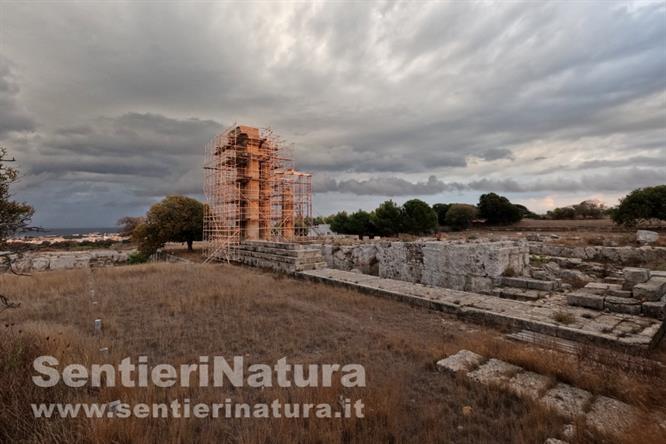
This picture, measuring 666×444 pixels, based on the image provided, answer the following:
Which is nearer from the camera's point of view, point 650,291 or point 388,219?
point 650,291

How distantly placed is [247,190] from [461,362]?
58.9 ft

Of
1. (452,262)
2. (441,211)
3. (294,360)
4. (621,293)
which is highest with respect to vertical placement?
(441,211)

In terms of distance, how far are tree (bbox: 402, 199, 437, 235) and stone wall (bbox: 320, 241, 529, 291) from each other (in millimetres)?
21565

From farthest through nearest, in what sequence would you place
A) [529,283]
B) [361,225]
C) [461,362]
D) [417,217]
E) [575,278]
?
1. [361,225]
2. [417,217]
3. [575,278]
4. [529,283]
5. [461,362]

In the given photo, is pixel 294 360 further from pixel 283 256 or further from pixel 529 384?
pixel 283 256

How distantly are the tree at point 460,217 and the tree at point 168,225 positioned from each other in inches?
1341

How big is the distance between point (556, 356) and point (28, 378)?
21.6ft

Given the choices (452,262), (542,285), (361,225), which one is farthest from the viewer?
(361,225)

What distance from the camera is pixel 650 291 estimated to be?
6125mm

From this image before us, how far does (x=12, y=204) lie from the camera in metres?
3.84

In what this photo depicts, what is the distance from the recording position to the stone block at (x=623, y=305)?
5930 millimetres

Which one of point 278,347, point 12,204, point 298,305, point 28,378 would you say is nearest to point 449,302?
point 298,305

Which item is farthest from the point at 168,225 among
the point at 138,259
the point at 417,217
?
the point at 417,217

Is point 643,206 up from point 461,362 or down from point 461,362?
up
